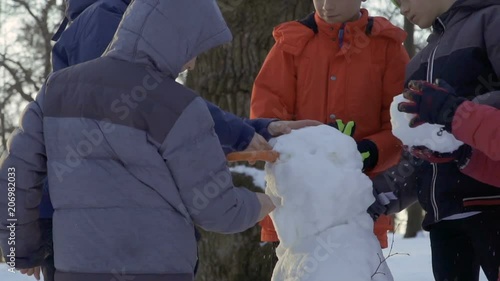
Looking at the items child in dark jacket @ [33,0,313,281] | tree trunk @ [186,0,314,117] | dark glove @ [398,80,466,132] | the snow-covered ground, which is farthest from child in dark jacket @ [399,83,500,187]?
the snow-covered ground

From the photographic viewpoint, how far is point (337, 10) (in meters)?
3.61

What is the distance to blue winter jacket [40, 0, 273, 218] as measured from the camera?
307cm

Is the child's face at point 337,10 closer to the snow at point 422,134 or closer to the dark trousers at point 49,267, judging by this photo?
the snow at point 422,134

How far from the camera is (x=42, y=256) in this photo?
304cm

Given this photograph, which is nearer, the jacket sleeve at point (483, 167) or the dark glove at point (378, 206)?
the jacket sleeve at point (483, 167)

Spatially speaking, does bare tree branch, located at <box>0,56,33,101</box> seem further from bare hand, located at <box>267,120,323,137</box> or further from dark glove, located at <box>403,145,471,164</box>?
dark glove, located at <box>403,145,471,164</box>

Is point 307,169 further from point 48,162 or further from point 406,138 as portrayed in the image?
point 48,162

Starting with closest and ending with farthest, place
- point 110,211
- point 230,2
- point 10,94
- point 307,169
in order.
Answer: point 110,211, point 307,169, point 230,2, point 10,94

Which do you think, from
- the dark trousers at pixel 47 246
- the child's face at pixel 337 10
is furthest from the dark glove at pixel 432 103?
the dark trousers at pixel 47 246

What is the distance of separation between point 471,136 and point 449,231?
2.42 ft

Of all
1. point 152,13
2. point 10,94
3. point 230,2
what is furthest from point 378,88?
point 10,94

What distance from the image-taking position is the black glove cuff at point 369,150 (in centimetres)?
336

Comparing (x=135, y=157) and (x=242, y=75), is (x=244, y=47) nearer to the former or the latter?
(x=242, y=75)

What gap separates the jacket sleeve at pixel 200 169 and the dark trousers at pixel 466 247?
3.27 ft
